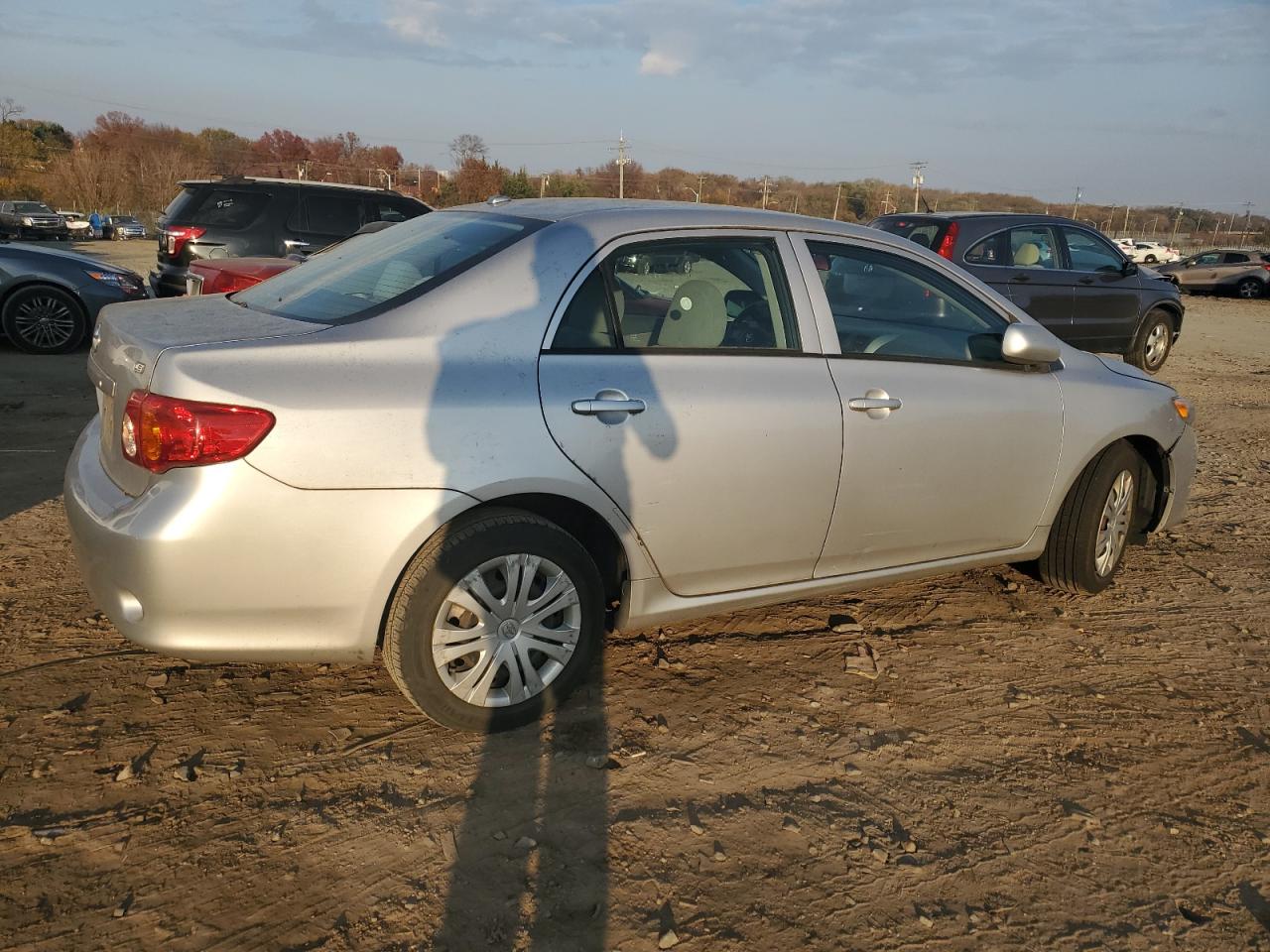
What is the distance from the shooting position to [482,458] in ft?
9.80

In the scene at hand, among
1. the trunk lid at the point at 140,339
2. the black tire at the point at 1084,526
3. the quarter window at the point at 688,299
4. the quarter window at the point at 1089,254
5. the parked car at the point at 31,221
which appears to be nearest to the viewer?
the trunk lid at the point at 140,339

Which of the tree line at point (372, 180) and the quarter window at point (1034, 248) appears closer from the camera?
the quarter window at point (1034, 248)

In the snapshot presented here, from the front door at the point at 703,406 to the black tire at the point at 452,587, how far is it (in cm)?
24

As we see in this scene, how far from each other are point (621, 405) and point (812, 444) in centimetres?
77

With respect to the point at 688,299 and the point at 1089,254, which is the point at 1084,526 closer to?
the point at 688,299

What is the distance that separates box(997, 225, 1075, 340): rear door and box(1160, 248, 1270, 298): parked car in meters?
21.2

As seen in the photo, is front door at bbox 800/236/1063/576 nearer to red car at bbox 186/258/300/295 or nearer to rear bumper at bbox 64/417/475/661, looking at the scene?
rear bumper at bbox 64/417/475/661

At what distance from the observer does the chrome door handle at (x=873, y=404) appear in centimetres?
367

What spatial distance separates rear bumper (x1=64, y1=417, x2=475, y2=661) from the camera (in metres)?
2.73

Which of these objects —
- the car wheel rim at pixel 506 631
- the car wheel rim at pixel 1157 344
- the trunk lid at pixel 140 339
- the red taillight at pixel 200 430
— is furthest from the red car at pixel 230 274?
the car wheel rim at pixel 1157 344

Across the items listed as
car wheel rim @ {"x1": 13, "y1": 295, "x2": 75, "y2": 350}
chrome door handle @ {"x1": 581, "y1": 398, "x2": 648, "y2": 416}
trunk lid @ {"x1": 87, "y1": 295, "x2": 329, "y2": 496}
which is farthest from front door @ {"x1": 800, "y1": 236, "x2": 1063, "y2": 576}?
car wheel rim @ {"x1": 13, "y1": 295, "x2": 75, "y2": 350}

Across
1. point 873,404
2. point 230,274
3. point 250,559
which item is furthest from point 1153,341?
point 250,559

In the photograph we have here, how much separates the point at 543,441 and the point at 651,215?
101 centimetres

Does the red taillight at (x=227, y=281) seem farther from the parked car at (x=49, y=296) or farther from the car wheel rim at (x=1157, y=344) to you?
the car wheel rim at (x=1157, y=344)
